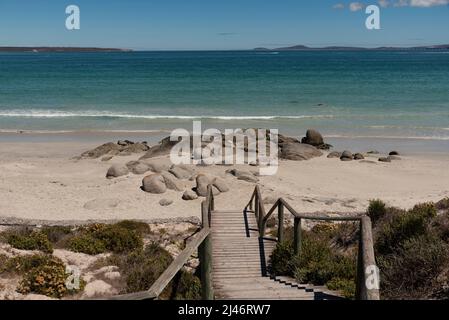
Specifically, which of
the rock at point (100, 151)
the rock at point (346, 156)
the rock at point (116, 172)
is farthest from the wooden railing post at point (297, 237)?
the rock at point (100, 151)

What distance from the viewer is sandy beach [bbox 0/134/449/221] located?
1870cm

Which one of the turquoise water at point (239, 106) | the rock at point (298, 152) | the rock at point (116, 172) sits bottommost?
the rock at point (116, 172)

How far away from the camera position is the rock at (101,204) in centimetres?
1892

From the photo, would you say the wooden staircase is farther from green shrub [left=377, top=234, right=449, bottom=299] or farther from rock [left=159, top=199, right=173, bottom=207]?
rock [left=159, top=199, right=173, bottom=207]

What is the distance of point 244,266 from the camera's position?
30.2ft

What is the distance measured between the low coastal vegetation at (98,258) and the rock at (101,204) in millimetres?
3660

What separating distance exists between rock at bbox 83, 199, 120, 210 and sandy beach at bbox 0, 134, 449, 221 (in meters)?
0.02

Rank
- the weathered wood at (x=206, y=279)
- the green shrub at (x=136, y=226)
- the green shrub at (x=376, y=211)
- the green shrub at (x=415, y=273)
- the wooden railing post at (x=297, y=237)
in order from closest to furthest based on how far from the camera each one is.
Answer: the weathered wood at (x=206, y=279) < the green shrub at (x=415, y=273) < the wooden railing post at (x=297, y=237) < the green shrub at (x=376, y=211) < the green shrub at (x=136, y=226)

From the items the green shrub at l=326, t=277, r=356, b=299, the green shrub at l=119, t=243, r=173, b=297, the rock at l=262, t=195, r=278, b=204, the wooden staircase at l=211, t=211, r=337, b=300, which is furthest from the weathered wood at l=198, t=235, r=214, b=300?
the rock at l=262, t=195, r=278, b=204

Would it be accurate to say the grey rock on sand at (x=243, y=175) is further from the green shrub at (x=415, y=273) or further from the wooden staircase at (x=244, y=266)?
the green shrub at (x=415, y=273)

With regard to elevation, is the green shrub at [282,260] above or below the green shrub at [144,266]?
above

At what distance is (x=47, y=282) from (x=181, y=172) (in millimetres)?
13454
